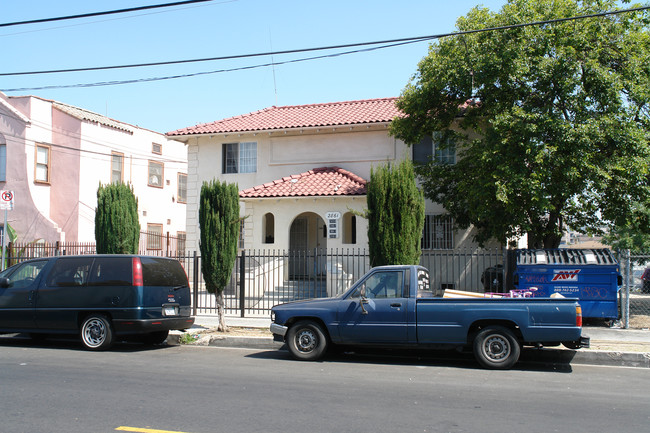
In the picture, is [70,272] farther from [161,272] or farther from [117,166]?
[117,166]

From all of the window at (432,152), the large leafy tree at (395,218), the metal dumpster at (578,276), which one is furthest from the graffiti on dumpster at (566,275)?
the window at (432,152)

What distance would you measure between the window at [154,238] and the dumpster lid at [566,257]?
19.0 m

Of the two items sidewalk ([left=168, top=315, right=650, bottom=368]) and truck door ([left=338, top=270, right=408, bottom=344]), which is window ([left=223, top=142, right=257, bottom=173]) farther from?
truck door ([left=338, top=270, right=408, bottom=344])

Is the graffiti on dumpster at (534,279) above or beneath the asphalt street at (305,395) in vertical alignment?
above

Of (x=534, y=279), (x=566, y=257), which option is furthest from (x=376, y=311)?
(x=566, y=257)

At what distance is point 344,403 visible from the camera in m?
6.84

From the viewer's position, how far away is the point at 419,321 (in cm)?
940

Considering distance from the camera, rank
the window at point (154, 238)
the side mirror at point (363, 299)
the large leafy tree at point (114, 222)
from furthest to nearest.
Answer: the window at point (154, 238) < the large leafy tree at point (114, 222) < the side mirror at point (363, 299)

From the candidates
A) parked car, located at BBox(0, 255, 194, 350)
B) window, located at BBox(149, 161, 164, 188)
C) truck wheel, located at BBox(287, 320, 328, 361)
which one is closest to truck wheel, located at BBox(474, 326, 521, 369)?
truck wheel, located at BBox(287, 320, 328, 361)

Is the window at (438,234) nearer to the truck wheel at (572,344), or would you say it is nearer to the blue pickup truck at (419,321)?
the blue pickup truck at (419,321)

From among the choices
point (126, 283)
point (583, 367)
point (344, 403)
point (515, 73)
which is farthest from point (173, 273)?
point (515, 73)

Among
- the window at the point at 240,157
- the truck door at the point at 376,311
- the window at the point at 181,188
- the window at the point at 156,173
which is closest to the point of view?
the truck door at the point at 376,311

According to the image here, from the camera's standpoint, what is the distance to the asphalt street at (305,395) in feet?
19.5

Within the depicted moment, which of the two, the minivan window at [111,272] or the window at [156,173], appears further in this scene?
the window at [156,173]
